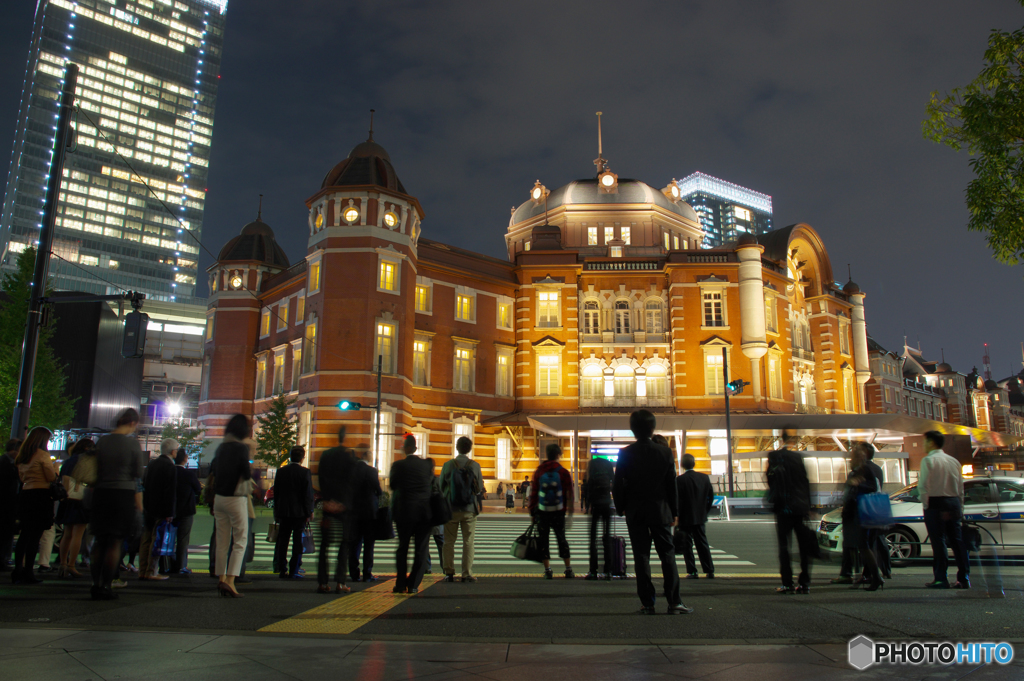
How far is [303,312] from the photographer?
34250 millimetres

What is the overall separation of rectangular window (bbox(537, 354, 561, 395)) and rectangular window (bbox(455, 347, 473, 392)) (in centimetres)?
359

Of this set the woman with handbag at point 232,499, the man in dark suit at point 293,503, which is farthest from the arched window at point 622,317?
the woman with handbag at point 232,499

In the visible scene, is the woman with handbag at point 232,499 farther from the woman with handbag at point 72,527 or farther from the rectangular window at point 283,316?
the rectangular window at point 283,316

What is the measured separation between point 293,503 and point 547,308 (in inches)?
1131

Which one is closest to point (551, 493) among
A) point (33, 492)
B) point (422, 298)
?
point (33, 492)

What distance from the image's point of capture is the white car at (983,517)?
35.2ft

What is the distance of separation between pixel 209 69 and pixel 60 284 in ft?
232

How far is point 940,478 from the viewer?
853cm

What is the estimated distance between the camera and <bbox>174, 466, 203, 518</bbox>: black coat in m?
9.57

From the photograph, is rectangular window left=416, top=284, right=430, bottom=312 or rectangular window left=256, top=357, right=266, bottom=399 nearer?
rectangular window left=416, top=284, right=430, bottom=312

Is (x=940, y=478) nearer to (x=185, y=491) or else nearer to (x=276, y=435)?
(x=185, y=491)

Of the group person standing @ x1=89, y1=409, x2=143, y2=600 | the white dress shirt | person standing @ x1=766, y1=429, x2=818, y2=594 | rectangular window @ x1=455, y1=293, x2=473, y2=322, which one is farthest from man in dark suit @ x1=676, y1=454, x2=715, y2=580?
rectangular window @ x1=455, y1=293, x2=473, y2=322

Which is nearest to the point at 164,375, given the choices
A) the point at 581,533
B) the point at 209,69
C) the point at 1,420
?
A: the point at 1,420

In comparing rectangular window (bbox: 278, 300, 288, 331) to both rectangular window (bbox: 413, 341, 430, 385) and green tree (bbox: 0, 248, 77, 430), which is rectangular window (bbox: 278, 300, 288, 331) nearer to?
rectangular window (bbox: 413, 341, 430, 385)
